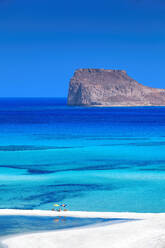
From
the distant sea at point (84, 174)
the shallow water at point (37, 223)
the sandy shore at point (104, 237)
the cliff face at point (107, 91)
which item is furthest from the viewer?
the cliff face at point (107, 91)

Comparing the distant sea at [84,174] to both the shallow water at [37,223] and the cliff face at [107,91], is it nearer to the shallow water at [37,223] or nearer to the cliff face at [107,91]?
the shallow water at [37,223]

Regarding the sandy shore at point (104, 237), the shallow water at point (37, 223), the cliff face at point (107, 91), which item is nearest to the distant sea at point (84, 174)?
the shallow water at point (37, 223)

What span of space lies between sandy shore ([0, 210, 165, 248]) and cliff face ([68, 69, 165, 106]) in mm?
162129

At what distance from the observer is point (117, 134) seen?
5938 cm

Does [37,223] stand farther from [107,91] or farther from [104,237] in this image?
[107,91]

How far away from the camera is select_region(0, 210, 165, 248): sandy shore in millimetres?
14250

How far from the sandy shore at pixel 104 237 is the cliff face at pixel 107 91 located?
532ft

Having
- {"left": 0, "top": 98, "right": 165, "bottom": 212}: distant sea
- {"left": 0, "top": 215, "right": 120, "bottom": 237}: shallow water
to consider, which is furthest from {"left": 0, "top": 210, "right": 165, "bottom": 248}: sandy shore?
{"left": 0, "top": 98, "right": 165, "bottom": 212}: distant sea

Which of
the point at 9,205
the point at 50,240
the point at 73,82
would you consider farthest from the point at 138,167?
the point at 73,82

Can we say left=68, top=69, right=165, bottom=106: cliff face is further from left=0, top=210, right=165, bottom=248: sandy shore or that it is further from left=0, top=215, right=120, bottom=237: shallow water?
left=0, top=210, right=165, bottom=248: sandy shore

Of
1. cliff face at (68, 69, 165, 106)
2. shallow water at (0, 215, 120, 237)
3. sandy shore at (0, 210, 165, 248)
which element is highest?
cliff face at (68, 69, 165, 106)

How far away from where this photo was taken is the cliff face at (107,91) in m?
180

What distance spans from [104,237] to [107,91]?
17087 centimetres

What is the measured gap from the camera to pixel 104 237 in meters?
14.9
